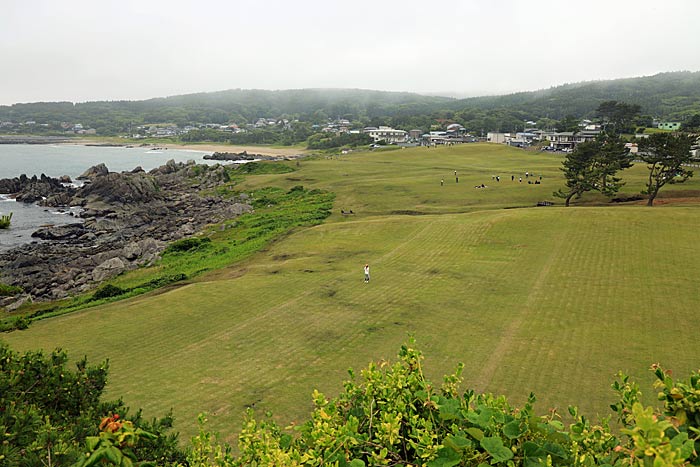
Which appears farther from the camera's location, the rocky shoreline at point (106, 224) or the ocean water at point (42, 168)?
the ocean water at point (42, 168)

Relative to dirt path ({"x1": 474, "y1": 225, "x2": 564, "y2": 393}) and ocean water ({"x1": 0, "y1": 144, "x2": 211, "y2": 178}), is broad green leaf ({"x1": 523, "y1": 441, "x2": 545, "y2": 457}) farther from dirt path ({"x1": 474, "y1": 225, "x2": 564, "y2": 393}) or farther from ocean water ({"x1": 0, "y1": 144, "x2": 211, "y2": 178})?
ocean water ({"x1": 0, "y1": 144, "x2": 211, "y2": 178})

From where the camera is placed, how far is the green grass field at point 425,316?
12.6 metres

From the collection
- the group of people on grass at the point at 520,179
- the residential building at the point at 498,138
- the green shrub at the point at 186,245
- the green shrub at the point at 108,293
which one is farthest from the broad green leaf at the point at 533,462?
the residential building at the point at 498,138

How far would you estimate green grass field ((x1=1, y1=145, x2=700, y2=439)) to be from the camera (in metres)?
12.6

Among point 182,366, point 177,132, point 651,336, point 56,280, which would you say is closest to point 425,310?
point 651,336

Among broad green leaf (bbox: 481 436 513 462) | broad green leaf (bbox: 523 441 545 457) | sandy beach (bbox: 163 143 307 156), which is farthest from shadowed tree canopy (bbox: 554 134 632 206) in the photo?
sandy beach (bbox: 163 143 307 156)

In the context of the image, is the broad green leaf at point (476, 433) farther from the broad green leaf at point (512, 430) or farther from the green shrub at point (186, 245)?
the green shrub at point (186, 245)

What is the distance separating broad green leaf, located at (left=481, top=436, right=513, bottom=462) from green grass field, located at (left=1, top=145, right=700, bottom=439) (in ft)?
29.3

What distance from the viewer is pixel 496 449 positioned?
2.86m

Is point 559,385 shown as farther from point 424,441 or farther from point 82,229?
point 82,229

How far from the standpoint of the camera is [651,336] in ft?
49.5

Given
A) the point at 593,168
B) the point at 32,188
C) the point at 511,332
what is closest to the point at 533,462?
the point at 511,332

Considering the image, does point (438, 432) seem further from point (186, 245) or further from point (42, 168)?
point (42, 168)

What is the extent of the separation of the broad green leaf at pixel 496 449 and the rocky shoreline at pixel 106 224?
27.9 meters
